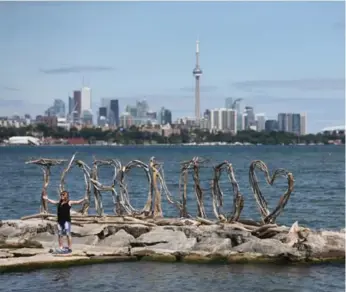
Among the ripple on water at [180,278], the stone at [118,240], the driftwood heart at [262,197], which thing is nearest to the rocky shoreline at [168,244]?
the stone at [118,240]

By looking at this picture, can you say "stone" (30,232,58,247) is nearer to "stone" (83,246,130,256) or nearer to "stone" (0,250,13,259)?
"stone" (83,246,130,256)

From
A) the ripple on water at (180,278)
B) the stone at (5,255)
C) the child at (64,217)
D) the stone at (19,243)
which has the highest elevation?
the child at (64,217)

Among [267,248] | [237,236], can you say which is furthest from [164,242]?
[267,248]

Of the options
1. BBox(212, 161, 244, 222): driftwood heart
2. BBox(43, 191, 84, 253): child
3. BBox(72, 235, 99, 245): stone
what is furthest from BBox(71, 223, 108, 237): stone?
BBox(212, 161, 244, 222): driftwood heart

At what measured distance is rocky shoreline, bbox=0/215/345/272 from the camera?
74.5 feet

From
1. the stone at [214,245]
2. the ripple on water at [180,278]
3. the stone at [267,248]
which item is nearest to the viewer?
the ripple on water at [180,278]

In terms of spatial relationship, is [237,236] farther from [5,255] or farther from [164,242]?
[5,255]

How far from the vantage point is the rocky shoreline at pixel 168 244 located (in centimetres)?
2270

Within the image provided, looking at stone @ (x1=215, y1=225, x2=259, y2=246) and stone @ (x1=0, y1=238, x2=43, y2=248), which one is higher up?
stone @ (x1=215, y1=225, x2=259, y2=246)

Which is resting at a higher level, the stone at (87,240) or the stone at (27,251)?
the stone at (87,240)

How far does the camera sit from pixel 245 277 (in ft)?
70.1

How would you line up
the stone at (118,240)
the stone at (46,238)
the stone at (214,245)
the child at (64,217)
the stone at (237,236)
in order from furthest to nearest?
1. the stone at (46,238)
2. the stone at (118,240)
3. the stone at (237,236)
4. the stone at (214,245)
5. the child at (64,217)

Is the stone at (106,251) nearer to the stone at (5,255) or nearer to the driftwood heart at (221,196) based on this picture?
the stone at (5,255)

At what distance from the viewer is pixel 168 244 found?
936 inches
